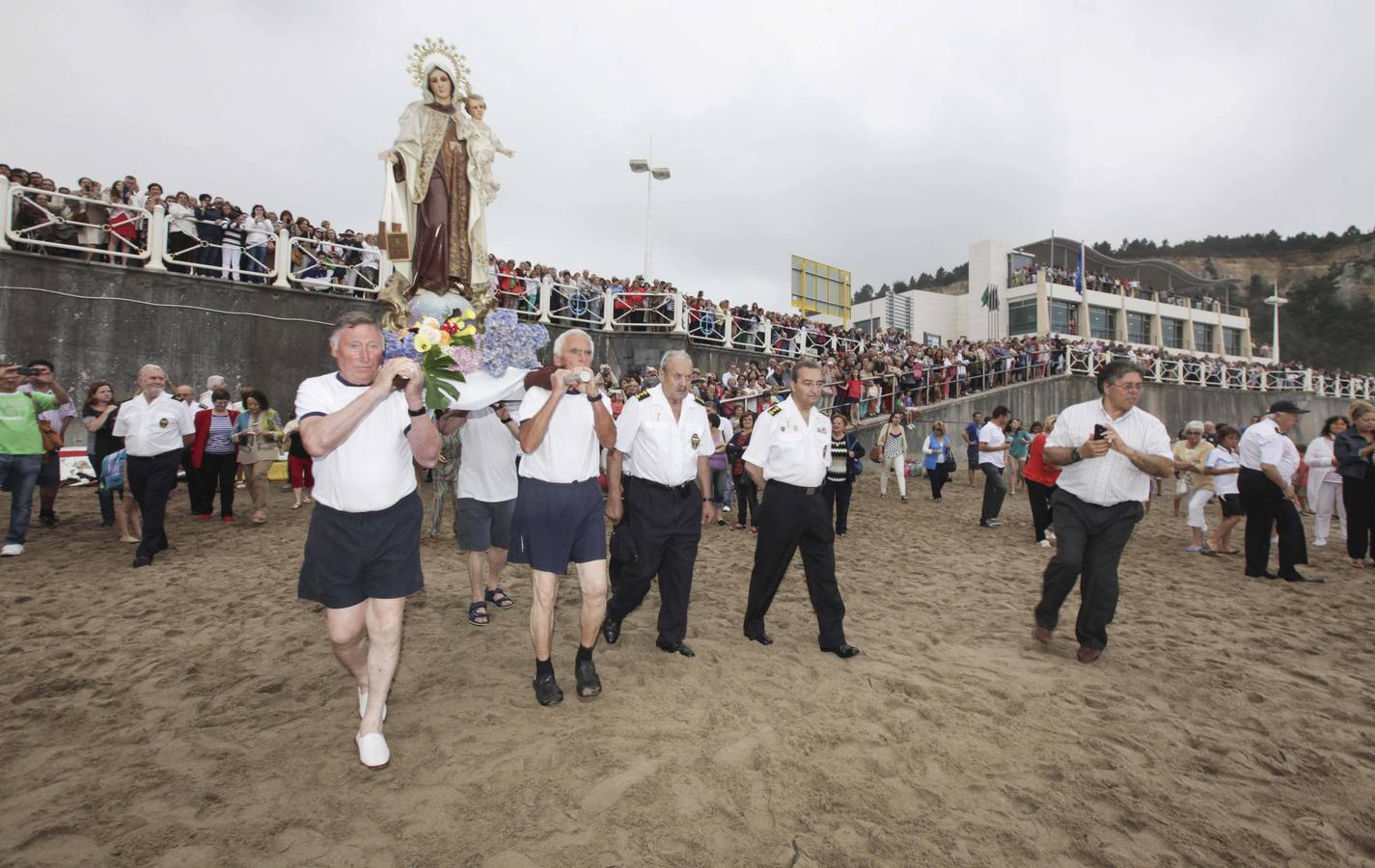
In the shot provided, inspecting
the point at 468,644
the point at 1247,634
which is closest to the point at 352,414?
the point at 468,644

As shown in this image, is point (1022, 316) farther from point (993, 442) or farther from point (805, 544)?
point (805, 544)

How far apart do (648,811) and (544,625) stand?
3.99 feet

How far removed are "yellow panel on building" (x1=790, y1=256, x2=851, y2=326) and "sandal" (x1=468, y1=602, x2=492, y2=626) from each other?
24.4m

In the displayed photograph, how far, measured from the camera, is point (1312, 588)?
7039 mm

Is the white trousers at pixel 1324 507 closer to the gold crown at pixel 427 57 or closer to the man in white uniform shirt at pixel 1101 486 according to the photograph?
the man in white uniform shirt at pixel 1101 486

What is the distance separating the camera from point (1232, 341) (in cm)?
5069

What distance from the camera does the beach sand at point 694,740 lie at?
2672 millimetres

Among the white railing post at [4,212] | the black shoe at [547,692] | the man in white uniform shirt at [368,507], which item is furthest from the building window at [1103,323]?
the white railing post at [4,212]

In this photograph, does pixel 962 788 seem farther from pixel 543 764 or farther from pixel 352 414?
pixel 352 414

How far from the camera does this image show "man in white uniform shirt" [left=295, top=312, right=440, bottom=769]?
2.95 metres

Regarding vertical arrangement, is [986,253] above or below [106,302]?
above

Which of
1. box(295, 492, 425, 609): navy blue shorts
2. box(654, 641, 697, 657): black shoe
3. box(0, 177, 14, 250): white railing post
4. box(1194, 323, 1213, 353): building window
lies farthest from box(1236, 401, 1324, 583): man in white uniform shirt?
box(1194, 323, 1213, 353): building window

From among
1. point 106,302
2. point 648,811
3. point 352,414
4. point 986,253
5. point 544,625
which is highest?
point 986,253

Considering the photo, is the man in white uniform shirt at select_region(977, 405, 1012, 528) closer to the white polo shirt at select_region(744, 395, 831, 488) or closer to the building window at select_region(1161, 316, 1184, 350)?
the white polo shirt at select_region(744, 395, 831, 488)
